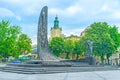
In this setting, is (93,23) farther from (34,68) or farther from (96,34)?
(34,68)

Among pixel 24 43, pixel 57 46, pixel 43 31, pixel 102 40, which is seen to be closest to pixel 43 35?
pixel 43 31

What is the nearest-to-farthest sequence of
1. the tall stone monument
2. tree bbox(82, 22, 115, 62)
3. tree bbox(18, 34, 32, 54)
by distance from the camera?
1. the tall stone monument
2. tree bbox(82, 22, 115, 62)
3. tree bbox(18, 34, 32, 54)

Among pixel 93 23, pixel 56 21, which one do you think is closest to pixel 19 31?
pixel 93 23

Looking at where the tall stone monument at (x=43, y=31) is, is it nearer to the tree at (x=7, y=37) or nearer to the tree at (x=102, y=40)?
the tree at (x=7, y=37)

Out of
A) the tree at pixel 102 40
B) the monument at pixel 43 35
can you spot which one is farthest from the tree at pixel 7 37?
A: the monument at pixel 43 35

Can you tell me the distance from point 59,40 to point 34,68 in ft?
196

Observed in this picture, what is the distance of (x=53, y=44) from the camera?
80.9 m

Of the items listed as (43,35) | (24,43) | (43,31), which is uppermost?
(24,43)

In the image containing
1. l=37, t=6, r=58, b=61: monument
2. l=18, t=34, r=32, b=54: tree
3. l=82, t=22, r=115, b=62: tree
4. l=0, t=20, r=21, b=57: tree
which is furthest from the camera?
l=18, t=34, r=32, b=54: tree

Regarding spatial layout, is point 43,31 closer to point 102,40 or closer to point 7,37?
point 7,37

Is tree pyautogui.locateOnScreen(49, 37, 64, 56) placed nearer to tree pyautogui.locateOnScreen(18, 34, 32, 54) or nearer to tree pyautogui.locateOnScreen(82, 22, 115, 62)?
tree pyautogui.locateOnScreen(18, 34, 32, 54)

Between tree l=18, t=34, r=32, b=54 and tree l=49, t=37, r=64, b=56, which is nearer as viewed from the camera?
tree l=18, t=34, r=32, b=54

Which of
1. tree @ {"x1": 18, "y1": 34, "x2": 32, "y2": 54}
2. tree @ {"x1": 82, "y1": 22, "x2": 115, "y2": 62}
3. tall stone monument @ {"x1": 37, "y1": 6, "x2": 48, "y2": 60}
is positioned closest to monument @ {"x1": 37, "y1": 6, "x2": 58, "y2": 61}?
tall stone monument @ {"x1": 37, "y1": 6, "x2": 48, "y2": 60}

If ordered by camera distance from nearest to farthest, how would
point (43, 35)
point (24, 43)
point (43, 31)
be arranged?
1. point (43, 35)
2. point (43, 31)
3. point (24, 43)
